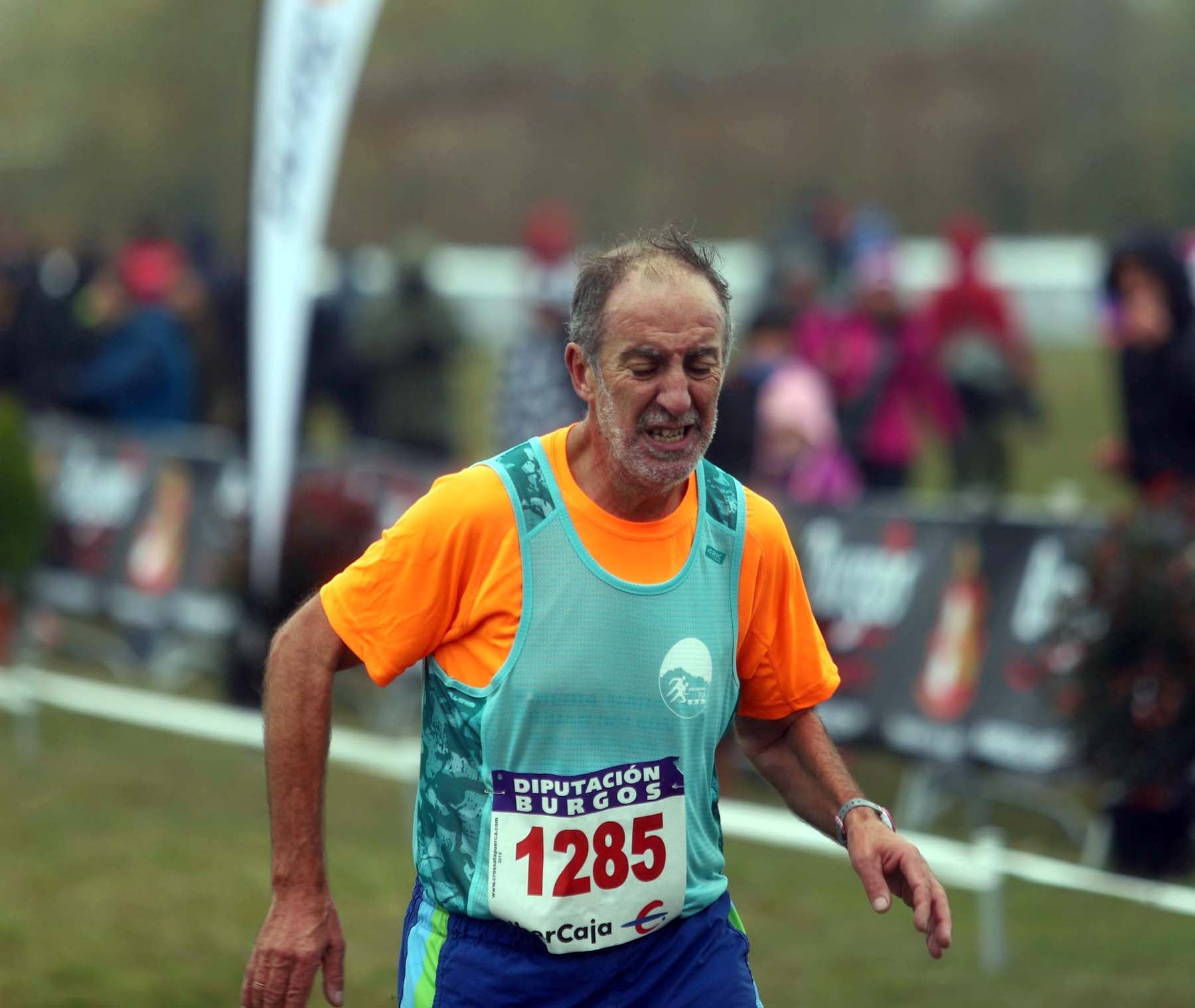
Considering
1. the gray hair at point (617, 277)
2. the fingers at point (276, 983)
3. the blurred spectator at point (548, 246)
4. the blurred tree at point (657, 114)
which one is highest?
the blurred tree at point (657, 114)

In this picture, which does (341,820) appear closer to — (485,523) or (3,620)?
(3,620)

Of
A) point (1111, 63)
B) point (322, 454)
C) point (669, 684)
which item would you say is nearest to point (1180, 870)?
point (669, 684)

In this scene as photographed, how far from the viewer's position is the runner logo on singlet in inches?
140

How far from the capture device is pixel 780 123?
34812 millimetres

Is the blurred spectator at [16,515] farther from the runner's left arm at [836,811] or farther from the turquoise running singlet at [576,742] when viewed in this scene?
the turquoise running singlet at [576,742]

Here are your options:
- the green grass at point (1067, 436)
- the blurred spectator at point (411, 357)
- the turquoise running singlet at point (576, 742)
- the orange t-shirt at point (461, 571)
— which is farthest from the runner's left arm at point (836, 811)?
the blurred spectator at point (411, 357)

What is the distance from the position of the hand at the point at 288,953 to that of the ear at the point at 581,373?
3.33 feet

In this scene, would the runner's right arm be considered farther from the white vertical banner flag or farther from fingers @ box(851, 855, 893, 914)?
the white vertical banner flag

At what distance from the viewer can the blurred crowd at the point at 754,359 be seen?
897 cm

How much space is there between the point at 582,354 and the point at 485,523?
37cm

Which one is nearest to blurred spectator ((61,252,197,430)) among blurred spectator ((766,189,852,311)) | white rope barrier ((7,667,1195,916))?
white rope barrier ((7,667,1195,916))

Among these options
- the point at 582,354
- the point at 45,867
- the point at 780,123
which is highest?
the point at 780,123

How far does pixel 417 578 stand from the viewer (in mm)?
3484

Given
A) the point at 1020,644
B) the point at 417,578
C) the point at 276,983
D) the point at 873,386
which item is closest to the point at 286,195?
the point at 1020,644
